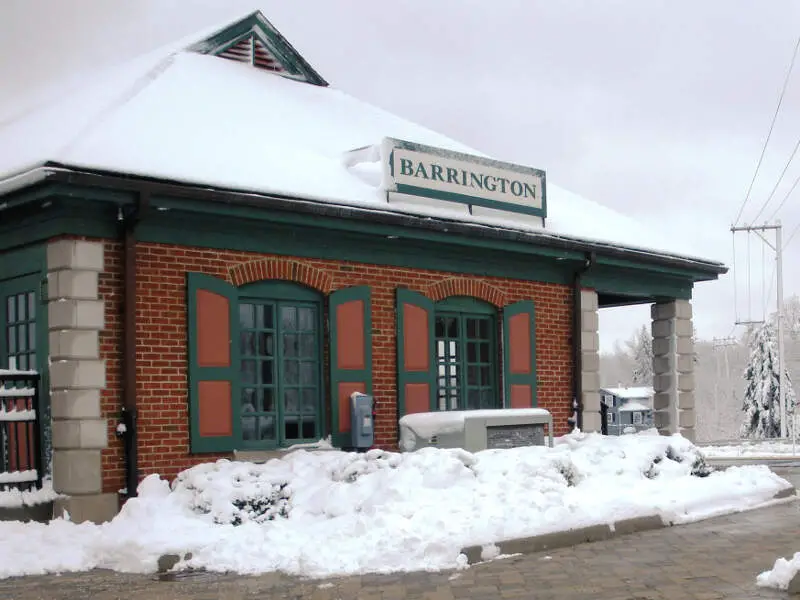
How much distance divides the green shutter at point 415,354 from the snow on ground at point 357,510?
2.01 meters

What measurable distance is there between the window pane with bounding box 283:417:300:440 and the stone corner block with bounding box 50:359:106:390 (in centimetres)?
249

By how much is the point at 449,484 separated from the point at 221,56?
8.56 meters

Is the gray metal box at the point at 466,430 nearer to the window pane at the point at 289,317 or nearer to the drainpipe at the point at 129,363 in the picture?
the window pane at the point at 289,317

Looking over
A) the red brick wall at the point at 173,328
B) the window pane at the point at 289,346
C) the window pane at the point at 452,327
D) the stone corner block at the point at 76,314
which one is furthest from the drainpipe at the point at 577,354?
the stone corner block at the point at 76,314

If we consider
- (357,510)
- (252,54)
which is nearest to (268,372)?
Result: (357,510)

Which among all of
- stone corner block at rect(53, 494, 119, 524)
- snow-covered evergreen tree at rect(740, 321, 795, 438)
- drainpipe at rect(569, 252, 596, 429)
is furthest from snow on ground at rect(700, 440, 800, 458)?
snow-covered evergreen tree at rect(740, 321, 795, 438)

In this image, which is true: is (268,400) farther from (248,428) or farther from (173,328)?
(173,328)

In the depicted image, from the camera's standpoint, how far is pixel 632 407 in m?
39.3

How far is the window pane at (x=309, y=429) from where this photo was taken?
12.4 metres

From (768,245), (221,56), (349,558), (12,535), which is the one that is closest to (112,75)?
(221,56)

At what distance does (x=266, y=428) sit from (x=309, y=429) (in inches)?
23.0

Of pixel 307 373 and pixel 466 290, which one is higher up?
pixel 466 290

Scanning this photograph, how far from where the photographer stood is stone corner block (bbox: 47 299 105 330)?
10281 mm

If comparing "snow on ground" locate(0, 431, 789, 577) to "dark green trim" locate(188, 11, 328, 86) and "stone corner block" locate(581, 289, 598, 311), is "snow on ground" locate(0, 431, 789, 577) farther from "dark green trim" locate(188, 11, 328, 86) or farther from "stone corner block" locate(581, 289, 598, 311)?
"dark green trim" locate(188, 11, 328, 86)
